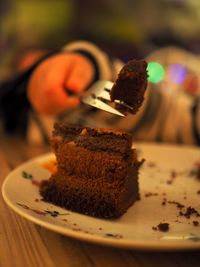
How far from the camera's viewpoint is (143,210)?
0.72 metres

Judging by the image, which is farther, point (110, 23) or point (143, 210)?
point (110, 23)

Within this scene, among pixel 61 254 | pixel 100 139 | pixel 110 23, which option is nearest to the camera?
pixel 61 254

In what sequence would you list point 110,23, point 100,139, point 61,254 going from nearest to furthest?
point 61,254 < point 100,139 < point 110,23

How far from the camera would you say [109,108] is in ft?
2.32

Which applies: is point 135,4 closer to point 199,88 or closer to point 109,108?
point 199,88

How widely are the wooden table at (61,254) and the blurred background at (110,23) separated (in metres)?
1.25

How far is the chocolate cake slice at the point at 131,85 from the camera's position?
2.17ft

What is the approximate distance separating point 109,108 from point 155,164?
0.34 meters

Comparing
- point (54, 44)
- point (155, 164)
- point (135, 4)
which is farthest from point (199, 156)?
point (135, 4)

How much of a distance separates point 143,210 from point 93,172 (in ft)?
0.39

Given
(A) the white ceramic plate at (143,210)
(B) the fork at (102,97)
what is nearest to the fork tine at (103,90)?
(B) the fork at (102,97)

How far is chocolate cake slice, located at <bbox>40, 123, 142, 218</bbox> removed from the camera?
677 mm

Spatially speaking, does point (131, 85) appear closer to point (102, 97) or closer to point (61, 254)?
point (102, 97)

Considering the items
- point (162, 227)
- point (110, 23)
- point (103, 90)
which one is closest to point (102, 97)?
point (103, 90)
